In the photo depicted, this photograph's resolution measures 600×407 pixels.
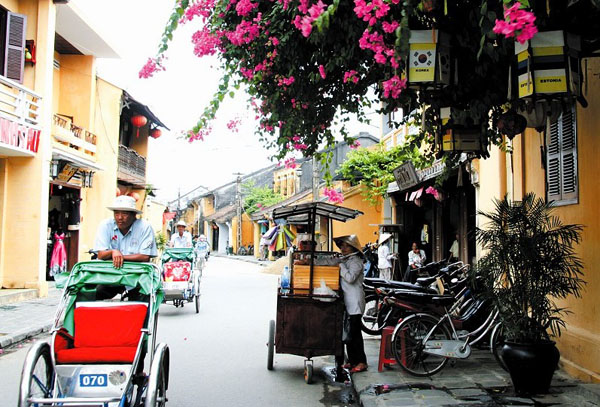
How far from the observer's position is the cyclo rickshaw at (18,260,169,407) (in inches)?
161

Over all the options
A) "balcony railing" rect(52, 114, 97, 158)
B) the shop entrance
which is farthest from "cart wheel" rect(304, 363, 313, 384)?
the shop entrance

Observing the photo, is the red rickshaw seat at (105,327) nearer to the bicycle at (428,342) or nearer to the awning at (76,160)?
the bicycle at (428,342)

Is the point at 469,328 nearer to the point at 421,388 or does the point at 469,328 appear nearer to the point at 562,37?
the point at 421,388

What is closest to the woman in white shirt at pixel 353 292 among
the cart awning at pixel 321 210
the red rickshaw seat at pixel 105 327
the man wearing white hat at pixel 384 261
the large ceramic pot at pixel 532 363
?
the cart awning at pixel 321 210

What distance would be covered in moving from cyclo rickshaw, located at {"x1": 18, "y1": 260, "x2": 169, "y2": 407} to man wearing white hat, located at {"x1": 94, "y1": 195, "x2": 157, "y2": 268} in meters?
0.43

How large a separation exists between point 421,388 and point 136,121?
19100 millimetres

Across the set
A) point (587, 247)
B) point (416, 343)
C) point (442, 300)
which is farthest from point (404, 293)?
point (587, 247)

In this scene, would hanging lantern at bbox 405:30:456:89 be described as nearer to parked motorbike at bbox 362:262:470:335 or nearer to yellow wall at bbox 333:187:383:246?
parked motorbike at bbox 362:262:470:335

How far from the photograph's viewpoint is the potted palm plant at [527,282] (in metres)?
5.57

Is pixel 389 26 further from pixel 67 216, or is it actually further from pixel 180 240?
pixel 67 216

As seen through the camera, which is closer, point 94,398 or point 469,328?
point 94,398

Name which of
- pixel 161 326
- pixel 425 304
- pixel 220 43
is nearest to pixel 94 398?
pixel 220 43

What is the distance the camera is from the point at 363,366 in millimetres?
7082

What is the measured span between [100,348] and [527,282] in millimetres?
3972
